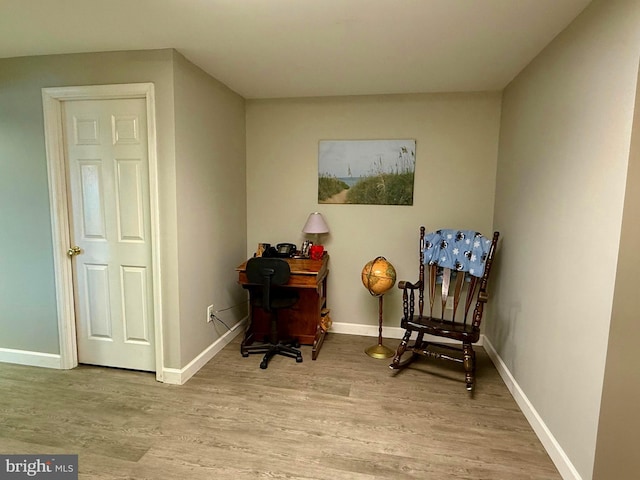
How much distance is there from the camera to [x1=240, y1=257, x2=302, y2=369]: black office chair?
9.08 ft

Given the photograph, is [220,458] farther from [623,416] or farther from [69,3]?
[69,3]

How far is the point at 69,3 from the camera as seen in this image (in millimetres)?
1754

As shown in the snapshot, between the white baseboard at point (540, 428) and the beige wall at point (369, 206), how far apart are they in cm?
108

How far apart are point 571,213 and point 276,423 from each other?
1.99m

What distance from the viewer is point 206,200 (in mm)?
2828

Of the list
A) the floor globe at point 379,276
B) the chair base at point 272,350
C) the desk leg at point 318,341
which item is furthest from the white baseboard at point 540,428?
the chair base at point 272,350

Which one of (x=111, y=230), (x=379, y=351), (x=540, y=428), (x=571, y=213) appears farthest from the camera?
(x=379, y=351)

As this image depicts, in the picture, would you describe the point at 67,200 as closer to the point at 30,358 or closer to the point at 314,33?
the point at 30,358

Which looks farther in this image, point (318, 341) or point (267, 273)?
point (318, 341)

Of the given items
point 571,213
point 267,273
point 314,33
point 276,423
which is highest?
point 314,33

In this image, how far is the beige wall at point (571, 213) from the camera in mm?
1459

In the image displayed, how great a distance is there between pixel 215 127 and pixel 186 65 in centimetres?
54

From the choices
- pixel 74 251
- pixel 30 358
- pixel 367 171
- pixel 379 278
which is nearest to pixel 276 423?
pixel 379 278

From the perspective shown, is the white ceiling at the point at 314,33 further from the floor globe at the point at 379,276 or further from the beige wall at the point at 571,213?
the floor globe at the point at 379,276
